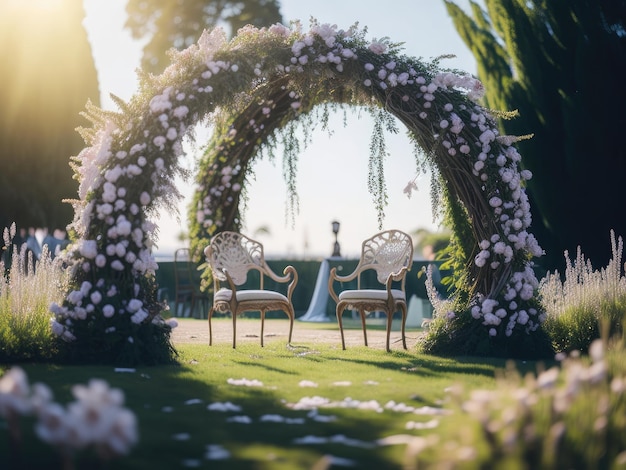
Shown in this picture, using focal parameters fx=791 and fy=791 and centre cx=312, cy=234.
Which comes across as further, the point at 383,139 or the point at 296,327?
the point at 296,327

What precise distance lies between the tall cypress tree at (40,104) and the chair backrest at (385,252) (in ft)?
34.4

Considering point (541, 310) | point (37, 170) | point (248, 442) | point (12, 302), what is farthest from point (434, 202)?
point (37, 170)

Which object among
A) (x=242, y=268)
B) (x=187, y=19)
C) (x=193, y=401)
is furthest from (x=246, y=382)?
(x=187, y=19)

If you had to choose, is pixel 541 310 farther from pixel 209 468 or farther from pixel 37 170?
pixel 37 170

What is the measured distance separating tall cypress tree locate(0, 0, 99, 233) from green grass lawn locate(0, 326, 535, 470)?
1181cm

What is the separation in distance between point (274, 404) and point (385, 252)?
4.52 m

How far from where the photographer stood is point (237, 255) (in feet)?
28.3

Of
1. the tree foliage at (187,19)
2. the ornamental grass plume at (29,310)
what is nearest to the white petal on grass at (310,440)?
the ornamental grass plume at (29,310)

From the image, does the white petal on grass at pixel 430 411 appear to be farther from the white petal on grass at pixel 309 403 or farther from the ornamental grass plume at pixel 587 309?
the ornamental grass plume at pixel 587 309

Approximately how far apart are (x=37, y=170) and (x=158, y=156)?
1245 centimetres

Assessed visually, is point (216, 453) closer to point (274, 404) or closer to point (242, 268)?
point (274, 404)

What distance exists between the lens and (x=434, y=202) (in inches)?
294

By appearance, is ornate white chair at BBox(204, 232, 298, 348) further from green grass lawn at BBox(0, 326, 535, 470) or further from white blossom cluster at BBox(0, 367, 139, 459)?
white blossom cluster at BBox(0, 367, 139, 459)

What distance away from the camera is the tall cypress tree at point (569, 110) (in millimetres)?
9711
